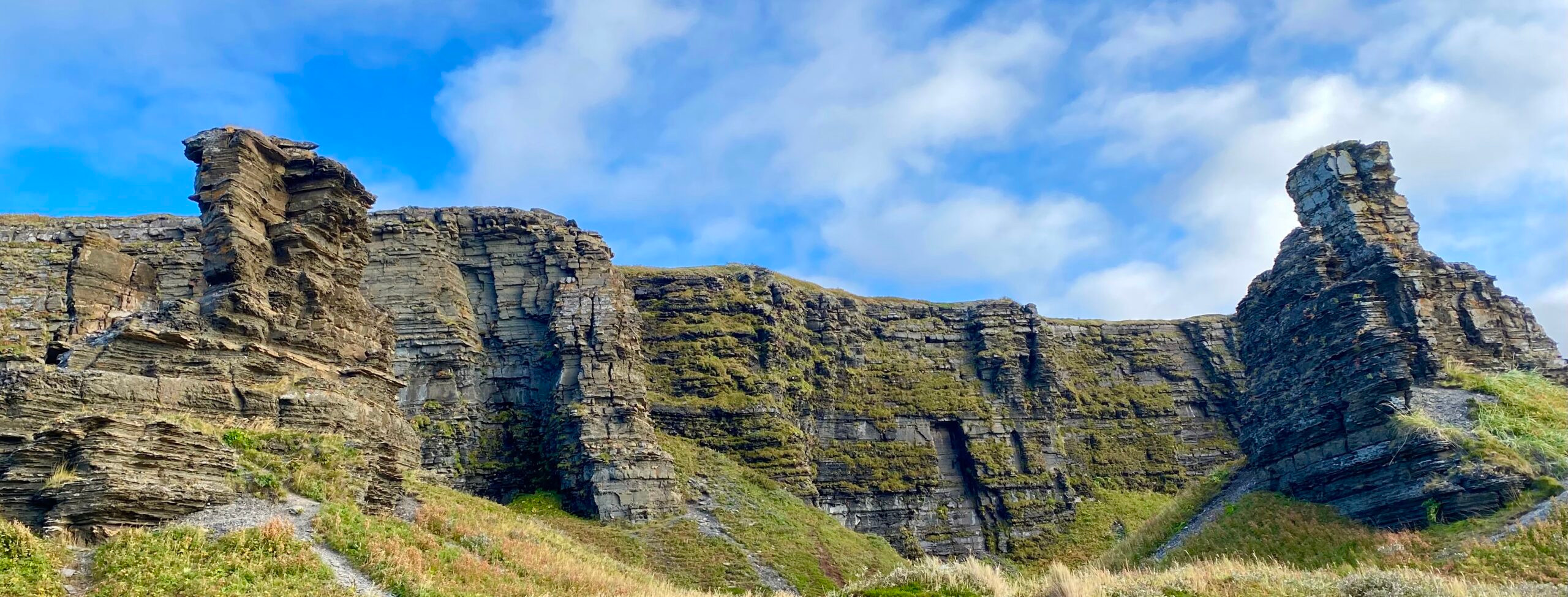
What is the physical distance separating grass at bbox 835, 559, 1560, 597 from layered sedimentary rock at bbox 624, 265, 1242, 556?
3389 centimetres

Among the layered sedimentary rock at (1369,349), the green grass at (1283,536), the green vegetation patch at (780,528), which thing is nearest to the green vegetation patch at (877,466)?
the green vegetation patch at (780,528)

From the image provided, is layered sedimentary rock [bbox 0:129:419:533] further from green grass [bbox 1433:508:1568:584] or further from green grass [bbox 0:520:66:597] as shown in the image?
green grass [bbox 1433:508:1568:584]

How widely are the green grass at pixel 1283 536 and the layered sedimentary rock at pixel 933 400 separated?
22.1 metres

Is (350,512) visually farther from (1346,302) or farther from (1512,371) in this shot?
(1512,371)

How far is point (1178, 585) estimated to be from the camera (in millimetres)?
15258

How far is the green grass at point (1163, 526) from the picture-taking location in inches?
1396

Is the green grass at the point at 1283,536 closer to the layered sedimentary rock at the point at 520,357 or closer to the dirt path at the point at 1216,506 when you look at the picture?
the dirt path at the point at 1216,506

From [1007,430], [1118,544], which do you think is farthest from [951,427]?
[1118,544]

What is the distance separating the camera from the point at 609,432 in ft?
144

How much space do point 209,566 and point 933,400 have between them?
166 feet

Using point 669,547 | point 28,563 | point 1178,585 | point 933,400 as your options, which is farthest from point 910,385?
point 28,563

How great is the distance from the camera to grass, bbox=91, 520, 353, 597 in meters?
12.7

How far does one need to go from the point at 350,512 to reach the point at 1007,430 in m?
48.6

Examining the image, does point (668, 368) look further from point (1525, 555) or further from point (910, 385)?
point (1525, 555)
